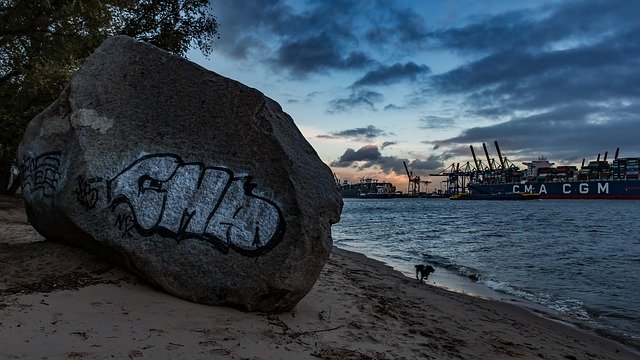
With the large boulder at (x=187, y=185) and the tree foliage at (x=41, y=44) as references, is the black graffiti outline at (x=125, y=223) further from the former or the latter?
the tree foliage at (x=41, y=44)

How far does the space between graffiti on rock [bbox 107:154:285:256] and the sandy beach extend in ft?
2.36

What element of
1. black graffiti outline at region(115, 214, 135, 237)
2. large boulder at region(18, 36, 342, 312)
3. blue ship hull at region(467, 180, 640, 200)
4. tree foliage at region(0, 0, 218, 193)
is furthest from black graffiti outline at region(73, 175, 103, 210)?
blue ship hull at region(467, 180, 640, 200)

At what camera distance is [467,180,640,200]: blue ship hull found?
113 m

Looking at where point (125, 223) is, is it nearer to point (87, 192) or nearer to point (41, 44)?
point (87, 192)

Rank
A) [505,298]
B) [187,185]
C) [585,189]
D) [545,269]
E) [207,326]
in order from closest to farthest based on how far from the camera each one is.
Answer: [207,326]
[187,185]
[505,298]
[545,269]
[585,189]

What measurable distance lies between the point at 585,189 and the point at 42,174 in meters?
131

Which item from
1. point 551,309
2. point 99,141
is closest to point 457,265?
point 551,309

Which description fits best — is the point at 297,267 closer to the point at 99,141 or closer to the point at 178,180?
the point at 178,180

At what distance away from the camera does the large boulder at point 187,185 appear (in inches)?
194

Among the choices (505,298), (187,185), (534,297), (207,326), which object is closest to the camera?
(207,326)

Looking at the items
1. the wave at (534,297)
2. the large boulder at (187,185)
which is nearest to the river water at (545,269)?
the wave at (534,297)

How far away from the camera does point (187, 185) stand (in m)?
5.30

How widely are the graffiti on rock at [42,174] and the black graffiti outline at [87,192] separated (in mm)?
681

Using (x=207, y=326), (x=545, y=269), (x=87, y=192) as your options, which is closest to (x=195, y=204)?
(x=87, y=192)
